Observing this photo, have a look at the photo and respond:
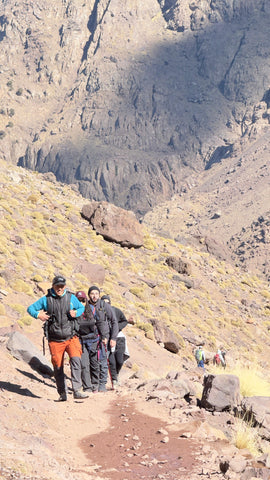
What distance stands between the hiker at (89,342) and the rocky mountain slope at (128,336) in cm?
43

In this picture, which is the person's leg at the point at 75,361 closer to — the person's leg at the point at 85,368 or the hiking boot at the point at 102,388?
the person's leg at the point at 85,368

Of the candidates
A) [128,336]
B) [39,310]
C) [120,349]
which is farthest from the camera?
[128,336]

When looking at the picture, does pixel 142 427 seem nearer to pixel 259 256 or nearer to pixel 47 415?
pixel 47 415

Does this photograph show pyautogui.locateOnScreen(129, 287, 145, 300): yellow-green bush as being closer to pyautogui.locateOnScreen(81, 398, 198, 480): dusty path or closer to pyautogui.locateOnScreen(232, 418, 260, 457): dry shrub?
pyautogui.locateOnScreen(81, 398, 198, 480): dusty path

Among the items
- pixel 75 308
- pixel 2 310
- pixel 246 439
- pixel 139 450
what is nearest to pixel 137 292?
pixel 2 310

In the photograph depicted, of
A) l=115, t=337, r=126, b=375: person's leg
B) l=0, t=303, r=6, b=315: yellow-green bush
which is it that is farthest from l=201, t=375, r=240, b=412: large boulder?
l=0, t=303, r=6, b=315: yellow-green bush

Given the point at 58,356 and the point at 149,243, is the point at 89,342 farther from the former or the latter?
the point at 149,243

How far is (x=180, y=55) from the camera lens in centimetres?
17500

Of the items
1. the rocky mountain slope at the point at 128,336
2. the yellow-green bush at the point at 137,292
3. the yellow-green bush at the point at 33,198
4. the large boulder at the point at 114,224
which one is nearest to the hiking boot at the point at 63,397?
the rocky mountain slope at the point at 128,336

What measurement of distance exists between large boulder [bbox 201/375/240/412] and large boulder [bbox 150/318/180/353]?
1124 centimetres

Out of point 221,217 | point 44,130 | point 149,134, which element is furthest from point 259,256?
point 44,130

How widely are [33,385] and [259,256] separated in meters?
85.4

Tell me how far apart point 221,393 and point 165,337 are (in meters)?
11.6

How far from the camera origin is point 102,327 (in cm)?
1014
